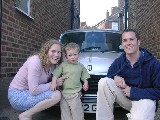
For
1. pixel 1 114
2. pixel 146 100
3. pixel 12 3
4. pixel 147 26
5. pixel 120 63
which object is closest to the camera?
pixel 146 100

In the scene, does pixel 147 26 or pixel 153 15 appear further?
pixel 147 26

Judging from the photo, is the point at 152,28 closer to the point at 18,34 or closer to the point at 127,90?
the point at 18,34

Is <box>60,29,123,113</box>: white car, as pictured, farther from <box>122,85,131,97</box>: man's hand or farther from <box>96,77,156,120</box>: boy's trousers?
<box>122,85,131,97</box>: man's hand

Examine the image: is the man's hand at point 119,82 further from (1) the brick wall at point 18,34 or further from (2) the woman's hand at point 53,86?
(1) the brick wall at point 18,34

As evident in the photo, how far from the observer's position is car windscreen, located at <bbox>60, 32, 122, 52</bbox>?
5352 mm

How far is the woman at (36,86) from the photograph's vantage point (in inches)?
138

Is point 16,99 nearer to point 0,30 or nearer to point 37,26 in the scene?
point 0,30

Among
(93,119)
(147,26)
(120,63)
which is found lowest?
(93,119)

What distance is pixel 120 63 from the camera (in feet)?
11.3

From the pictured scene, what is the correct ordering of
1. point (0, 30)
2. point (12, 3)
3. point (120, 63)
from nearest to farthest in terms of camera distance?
point (120, 63)
point (0, 30)
point (12, 3)

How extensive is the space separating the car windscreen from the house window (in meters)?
A: 1.07

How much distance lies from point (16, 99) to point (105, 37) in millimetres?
2657

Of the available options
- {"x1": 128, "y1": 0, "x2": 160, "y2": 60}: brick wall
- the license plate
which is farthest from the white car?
{"x1": 128, "y1": 0, "x2": 160, "y2": 60}: brick wall

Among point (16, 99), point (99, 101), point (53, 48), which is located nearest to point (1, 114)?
point (16, 99)
